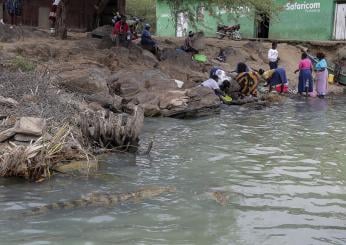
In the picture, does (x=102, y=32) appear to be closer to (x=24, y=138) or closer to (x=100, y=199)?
(x=24, y=138)

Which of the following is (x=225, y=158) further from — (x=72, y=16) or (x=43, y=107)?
(x=72, y=16)

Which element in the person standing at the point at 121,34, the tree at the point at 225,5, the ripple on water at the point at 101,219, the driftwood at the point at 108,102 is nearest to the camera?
the ripple on water at the point at 101,219

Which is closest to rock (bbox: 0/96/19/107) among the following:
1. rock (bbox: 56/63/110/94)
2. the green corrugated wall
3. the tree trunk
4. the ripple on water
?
rock (bbox: 56/63/110/94)

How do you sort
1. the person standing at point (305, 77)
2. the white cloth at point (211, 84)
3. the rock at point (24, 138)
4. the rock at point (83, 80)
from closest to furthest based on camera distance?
1. the rock at point (24, 138)
2. the rock at point (83, 80)
3. the white cloth at point (211, 84)
4. the person standing at point (305, 77)

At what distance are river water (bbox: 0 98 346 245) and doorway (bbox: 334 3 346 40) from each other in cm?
1399

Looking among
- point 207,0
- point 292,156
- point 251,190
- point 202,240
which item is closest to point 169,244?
point 202,240

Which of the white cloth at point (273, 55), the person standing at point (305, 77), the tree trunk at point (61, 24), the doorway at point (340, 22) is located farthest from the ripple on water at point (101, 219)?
the doorway at point (340, 22)

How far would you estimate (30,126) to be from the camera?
8.38 m

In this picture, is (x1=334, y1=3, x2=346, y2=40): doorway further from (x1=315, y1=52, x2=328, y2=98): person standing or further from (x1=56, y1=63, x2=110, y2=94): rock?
(x1=56, y1=63, x2=110, y2=94): rock

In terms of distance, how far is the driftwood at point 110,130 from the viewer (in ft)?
32.0

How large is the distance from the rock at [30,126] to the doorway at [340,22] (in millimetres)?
20092

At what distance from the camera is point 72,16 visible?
26016 millimetres

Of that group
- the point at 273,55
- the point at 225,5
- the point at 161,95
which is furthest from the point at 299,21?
the point at 161,95

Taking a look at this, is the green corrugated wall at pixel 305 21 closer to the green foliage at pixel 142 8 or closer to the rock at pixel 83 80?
the rock at pixel 83 80
